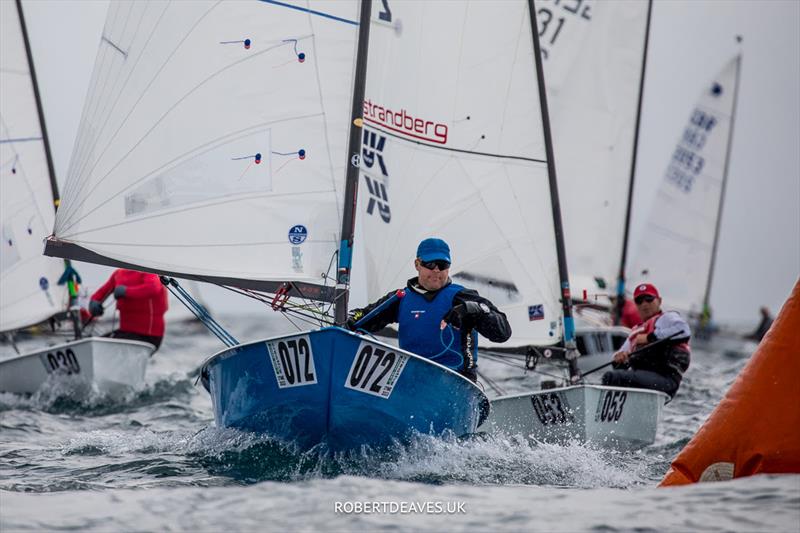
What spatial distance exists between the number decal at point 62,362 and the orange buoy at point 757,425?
6.80 meters

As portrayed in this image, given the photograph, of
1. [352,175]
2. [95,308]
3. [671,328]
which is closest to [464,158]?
[352,175]

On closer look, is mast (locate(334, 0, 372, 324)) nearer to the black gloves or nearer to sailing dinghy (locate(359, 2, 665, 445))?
the black gloves

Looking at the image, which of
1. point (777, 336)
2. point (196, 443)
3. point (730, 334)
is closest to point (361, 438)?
point (196, 443)

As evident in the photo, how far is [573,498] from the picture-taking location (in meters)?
5.02

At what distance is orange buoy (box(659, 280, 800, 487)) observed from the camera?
5188mm

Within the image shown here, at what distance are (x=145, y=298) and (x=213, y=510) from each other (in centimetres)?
725

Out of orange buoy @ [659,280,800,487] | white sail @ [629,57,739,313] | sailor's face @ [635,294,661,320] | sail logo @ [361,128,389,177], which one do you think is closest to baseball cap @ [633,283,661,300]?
sailor's face @ [635,294,661,320]

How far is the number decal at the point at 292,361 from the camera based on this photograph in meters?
5.88

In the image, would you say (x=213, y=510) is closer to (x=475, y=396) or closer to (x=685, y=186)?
(x=475, y=396)

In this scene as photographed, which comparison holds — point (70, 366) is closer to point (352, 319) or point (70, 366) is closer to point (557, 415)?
point (352, 319)

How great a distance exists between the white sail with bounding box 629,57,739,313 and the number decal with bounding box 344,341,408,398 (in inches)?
611

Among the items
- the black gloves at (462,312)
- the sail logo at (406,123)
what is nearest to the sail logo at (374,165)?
the sail logo at (406,123)

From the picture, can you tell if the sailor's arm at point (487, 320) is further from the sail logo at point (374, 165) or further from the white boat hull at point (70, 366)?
the white boat hull at point (70, 366)

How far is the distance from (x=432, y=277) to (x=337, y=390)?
1100 mm
